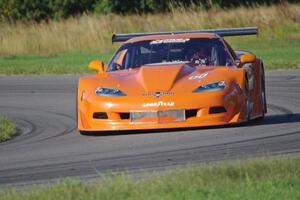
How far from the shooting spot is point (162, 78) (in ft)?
43.5

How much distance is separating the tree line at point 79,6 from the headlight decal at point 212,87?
3784cm

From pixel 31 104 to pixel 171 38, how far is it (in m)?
4.63

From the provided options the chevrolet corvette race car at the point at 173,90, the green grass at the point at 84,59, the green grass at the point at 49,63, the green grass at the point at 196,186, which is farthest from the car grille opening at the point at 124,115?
the green grass at the point at 49,63

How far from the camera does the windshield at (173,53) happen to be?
1435cm

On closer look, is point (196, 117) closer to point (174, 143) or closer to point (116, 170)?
point (174, 143)

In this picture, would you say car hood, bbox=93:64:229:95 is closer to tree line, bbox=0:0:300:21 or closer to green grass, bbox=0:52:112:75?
green grass, bbox=0:52:112:75

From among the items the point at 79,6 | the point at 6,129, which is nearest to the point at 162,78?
the point at 6,129

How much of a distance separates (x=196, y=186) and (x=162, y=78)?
4806mm

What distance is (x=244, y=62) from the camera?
551 inches

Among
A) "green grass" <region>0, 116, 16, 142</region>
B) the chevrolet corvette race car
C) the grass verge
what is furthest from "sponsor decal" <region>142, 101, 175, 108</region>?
the grass verge

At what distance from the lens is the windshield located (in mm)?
14352

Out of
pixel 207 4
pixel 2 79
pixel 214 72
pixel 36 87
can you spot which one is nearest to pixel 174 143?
pixel 214 72

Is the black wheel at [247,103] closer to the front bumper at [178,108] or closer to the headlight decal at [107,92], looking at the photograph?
the front bumper at [178,108]

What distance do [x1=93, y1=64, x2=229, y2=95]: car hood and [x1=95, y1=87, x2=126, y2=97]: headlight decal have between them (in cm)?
6
